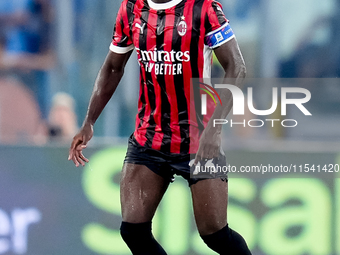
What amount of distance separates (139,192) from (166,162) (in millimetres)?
251

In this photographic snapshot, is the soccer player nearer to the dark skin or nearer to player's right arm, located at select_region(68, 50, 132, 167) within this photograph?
the dark skin

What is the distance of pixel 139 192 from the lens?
3.29 m

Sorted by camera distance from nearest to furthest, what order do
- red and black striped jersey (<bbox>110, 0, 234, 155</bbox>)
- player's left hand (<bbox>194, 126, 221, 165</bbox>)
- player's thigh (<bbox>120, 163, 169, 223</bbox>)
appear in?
player's left hand (<bbox>194, 126, 221, 165</bbox>)
red and black striped jersey (<bbox>110, 0, 234, 155</bbox>)
player's thigh (<bbox>120, 163, 169, 223</bbox>)

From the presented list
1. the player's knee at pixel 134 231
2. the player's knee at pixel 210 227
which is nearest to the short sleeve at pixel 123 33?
the player's knee at pixel 134 231

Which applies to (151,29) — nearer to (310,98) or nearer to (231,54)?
(231,54)

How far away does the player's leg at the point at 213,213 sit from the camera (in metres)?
3.21

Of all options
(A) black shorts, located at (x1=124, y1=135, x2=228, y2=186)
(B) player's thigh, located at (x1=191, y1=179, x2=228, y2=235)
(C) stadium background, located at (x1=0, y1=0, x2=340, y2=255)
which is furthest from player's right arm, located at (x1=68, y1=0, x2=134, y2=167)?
(C) stadium background, located at (x1=0, y1=0, x2=340, y2=255)

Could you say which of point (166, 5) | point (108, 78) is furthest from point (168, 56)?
point (108, 78)

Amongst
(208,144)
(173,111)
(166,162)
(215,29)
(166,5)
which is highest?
(166,5)

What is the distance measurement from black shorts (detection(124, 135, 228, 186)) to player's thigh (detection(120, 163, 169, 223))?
0.12 feet

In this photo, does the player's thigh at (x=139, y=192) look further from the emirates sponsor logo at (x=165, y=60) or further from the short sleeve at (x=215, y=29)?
the short sleeve at (x=215, y=29)

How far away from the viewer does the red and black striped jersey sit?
124 inches

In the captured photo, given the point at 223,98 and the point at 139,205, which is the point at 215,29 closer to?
the point at 223,98

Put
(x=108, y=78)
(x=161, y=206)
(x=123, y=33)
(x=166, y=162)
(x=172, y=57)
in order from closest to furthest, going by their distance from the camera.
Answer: (x=172, y=57)
(x=166, y=162)
(x=123, y=33)
(x=108, y=78)
(x=161, y=206)
